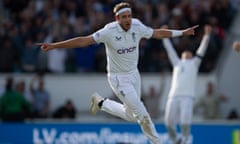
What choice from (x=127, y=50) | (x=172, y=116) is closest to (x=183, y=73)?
(x=172, y=116)

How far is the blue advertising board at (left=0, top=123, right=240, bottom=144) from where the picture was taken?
2248 cm

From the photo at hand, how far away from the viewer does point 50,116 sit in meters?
24.4

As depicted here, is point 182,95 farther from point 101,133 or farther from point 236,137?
point 101,133

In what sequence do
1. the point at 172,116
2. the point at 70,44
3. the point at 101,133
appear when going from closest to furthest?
the point at 70,44, the point at 172,116, the point at 101,133

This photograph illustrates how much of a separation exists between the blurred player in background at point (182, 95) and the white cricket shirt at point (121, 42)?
497cm

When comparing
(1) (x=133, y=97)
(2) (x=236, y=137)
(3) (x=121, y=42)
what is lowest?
(2) (x=236, y=137)

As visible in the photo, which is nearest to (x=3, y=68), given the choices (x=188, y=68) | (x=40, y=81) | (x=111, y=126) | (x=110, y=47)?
(x=40, y=81)

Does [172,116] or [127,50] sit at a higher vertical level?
[127,50]

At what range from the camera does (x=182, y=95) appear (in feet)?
67.2

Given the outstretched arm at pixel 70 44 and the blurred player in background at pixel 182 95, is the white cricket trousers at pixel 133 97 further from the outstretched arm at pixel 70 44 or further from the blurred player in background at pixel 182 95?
the blurred player in background at pixel 182 95

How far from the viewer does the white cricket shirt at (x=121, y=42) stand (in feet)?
50.1

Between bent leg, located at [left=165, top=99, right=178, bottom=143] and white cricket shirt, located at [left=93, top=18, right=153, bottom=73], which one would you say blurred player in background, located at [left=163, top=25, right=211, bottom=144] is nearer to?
bent leg, located at [left=165, top=99, right=178, bottom=143]

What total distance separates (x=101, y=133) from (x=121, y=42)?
770 cm

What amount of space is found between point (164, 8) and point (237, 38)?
94.6 inches
